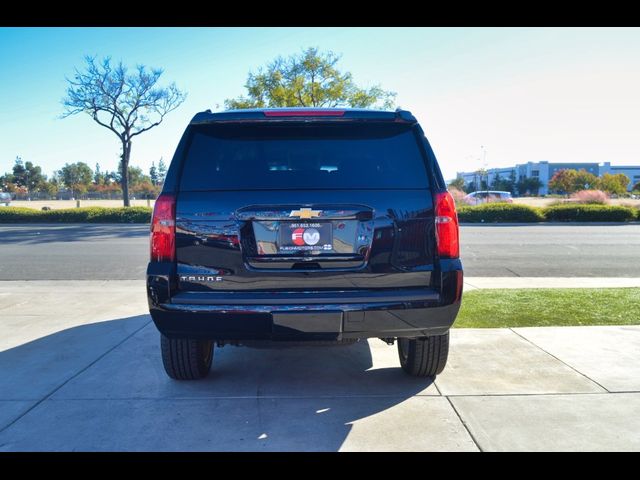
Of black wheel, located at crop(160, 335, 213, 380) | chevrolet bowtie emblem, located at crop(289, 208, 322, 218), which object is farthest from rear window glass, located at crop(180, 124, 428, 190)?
black wheel, located at crop(160, 335, 213, 380)

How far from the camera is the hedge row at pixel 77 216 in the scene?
2708cm

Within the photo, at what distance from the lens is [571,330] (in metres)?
5.50

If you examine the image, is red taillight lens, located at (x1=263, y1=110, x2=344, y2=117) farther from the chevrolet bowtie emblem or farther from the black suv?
Answer: the chevrolet bowtie emblem

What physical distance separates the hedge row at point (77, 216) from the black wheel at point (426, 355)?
2479 centimetres

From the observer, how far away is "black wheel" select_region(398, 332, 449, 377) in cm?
389

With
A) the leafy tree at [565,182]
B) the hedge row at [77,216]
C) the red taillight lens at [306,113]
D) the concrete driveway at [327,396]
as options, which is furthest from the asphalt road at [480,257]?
the leafy tree at [565,182]

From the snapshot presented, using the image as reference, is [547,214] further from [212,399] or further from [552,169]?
[552,169]

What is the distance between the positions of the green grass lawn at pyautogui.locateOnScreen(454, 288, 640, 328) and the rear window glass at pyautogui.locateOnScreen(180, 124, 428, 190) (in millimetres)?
2942

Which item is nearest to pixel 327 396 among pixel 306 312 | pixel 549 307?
pixel 306 312

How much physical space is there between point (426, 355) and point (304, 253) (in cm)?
145

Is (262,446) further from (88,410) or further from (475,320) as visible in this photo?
(475,320)

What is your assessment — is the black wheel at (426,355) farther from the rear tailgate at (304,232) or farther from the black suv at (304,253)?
the rear tailgate at (304,232)
